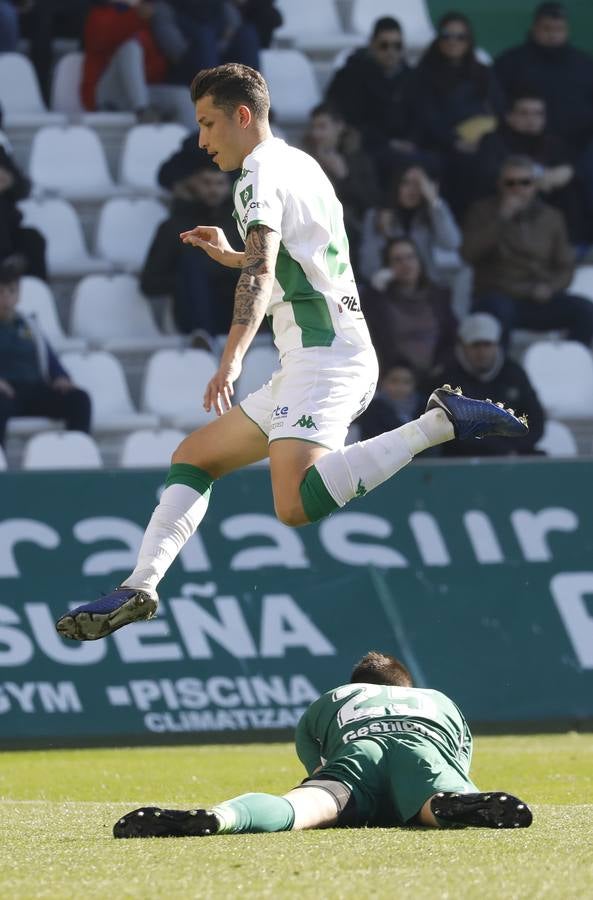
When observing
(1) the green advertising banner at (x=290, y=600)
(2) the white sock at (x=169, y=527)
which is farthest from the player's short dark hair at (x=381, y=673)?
(1) the green advertising banner at (x=290, y=600)

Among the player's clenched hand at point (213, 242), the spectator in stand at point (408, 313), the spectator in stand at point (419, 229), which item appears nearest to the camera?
the player's clenched hand at point (213, 242)

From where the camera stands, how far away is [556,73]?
14.1 m

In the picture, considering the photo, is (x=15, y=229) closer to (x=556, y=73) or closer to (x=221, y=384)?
(x=556, y=73)

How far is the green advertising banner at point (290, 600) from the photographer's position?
9047 millimetres

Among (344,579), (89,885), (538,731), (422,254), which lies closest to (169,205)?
(422,254)

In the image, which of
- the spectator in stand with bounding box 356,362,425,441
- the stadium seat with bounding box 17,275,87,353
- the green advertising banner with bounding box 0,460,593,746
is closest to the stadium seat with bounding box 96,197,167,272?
the stadium seat with bounding box 17,275,87,353

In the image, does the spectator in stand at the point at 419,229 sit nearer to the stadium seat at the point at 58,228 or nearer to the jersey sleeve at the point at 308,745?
the stadium seat at the point at 58,228

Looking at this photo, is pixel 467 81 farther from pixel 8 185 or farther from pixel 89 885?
pixel 89 885

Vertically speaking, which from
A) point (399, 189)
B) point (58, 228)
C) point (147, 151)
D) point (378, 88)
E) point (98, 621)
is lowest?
point (98, 621)

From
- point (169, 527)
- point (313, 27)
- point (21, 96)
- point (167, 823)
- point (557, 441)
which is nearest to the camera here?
point (167, 823)

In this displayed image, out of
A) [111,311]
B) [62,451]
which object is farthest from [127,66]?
[62,451]

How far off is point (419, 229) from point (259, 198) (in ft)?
24.6

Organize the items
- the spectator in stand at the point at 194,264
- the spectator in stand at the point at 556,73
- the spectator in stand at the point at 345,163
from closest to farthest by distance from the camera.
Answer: the spectator in stand at the point at 194,264 → the spectator in stand at the point at 345,163 → the spectator in stand at the point at 556,73

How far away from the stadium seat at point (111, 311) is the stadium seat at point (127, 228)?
0.43 m
